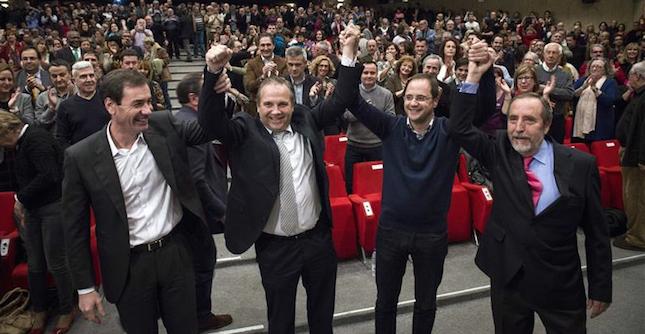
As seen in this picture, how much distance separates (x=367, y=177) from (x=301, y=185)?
1.88 m

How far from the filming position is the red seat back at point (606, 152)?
15.8 feet

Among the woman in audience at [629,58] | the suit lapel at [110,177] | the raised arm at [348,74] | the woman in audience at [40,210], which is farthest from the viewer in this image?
the woman in audience at [629,58]

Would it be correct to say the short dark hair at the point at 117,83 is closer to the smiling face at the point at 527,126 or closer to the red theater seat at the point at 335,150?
the smiling face at the point at 527,126

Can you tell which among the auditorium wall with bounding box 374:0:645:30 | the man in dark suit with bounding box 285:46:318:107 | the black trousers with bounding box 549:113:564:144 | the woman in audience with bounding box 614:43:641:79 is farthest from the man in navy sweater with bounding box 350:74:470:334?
the auditorium wall with bounding box 374:0:645:30

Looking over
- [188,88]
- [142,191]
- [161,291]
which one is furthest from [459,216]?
[142,191]

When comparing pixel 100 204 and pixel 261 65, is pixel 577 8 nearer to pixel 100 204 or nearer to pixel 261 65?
pixel 261 65

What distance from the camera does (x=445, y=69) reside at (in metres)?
4.76

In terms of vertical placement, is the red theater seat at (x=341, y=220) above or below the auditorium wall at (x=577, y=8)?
below

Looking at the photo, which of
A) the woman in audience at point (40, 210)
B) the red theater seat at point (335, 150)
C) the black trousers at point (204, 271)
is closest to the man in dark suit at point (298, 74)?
the red theater seat at point (335, 150)

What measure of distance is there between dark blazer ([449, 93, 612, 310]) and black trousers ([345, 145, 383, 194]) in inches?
80.3

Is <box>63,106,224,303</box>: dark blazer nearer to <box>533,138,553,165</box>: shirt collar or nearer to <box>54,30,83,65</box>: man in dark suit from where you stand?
<box>533,138,553,165</box>: shirt collar

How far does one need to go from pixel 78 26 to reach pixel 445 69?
969cm

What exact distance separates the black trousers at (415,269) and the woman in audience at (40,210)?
162 centimetres

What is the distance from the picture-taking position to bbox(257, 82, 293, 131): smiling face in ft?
6.72
